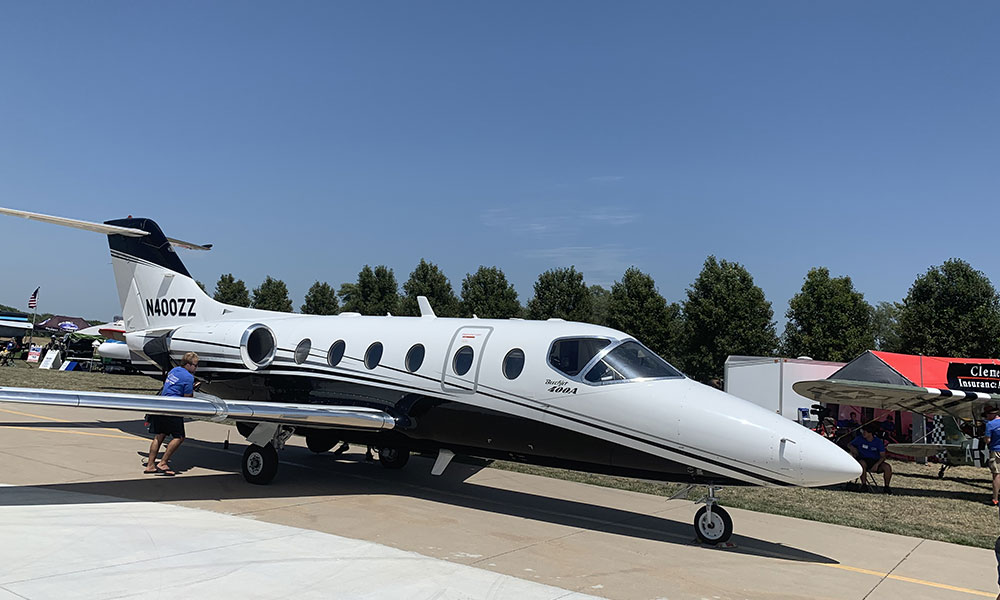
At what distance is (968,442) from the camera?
14.8 meters

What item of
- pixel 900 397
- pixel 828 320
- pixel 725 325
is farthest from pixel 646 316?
pixel 900 397

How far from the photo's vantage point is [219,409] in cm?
928

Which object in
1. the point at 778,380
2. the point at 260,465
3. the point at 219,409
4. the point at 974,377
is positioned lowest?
the point at 260,465

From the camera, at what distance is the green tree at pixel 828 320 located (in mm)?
37312

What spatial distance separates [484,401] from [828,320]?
3337 cm

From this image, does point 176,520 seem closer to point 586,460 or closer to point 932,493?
point 586,460

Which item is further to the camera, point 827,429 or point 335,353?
point 827,429

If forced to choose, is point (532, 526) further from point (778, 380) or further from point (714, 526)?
point (778, 380)

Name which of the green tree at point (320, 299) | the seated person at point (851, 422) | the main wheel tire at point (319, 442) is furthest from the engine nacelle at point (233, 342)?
the green tree at point (320, 299)

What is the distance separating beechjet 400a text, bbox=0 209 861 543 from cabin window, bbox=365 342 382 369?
3 cm

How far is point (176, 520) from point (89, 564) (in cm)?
188

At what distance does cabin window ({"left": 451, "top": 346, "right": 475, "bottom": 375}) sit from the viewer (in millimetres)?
9859

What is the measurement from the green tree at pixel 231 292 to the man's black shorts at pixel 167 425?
5776 cm

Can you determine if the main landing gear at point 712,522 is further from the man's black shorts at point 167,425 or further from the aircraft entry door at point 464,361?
the man's black shorts at point 167,425
